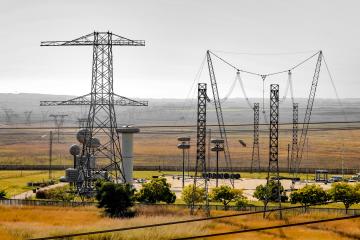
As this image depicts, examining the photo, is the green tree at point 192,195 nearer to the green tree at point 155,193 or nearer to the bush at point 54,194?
the green tree at point 155,193

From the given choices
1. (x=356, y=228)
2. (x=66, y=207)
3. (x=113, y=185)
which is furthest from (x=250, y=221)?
(x=66, y=207)

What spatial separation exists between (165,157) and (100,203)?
84913 millimetres

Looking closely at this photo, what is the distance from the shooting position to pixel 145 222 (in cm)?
4447

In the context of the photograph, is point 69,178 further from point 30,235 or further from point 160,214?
point 30,235

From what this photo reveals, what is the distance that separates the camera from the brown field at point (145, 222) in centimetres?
3866

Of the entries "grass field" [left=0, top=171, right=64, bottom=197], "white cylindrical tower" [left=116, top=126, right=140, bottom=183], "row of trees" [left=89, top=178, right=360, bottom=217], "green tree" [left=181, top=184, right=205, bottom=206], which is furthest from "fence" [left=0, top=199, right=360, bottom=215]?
"grass field" [left=0, top=171, right=64, bottom=197]

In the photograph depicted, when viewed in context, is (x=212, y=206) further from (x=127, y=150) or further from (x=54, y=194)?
(x=54, y=194)

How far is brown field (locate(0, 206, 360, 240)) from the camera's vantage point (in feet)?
127

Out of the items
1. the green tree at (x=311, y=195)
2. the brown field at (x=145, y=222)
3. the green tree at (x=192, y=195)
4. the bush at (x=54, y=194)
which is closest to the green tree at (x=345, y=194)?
the green tree at (x=311, y=195)

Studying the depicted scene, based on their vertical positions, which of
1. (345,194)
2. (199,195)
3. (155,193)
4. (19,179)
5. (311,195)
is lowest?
(19,179)

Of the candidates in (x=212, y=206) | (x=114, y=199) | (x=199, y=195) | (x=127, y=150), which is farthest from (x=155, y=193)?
(x=127, y=150)

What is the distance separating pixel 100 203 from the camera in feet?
170

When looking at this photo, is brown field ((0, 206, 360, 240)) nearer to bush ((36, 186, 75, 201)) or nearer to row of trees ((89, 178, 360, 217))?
row of trees ((89, 178, 360, 217))

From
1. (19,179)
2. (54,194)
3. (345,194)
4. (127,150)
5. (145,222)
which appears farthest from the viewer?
(19,179)
